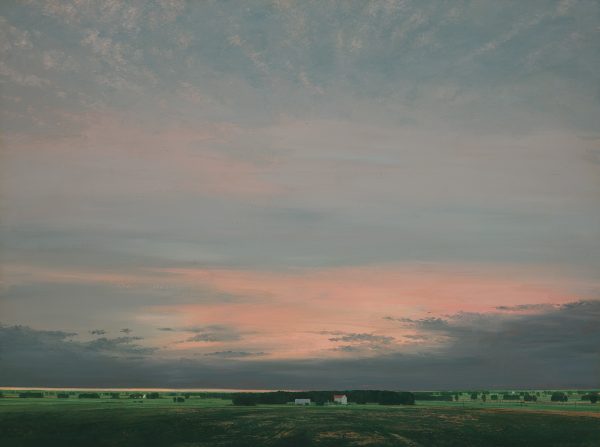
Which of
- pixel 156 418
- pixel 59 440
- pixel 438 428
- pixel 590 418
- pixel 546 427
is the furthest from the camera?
pixel 590 418

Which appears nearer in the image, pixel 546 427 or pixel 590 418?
pixel 546 427

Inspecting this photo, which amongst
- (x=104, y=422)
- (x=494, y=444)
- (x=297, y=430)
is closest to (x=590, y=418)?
(x=494, y=444)

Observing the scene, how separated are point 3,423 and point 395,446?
3808 inches

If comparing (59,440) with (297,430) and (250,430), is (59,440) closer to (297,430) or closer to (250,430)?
(250,430)

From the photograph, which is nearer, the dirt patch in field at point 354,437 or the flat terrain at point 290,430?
the dirt patch in field at point 354,437

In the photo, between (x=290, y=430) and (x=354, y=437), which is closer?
(x=354, y=437)

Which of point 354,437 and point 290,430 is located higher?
point 290,430

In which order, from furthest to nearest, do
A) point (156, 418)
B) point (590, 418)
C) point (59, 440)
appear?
point (590, 418) < point (156, 418) < point (59, 440)

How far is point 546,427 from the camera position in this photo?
145000 millimetres

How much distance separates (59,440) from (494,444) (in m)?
80.6

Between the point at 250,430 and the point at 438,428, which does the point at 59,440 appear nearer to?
the point at 250,430

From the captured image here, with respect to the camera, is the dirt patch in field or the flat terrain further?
the flat terrain

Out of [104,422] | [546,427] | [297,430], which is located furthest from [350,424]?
[104,422]

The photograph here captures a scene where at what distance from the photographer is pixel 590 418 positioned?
169m
